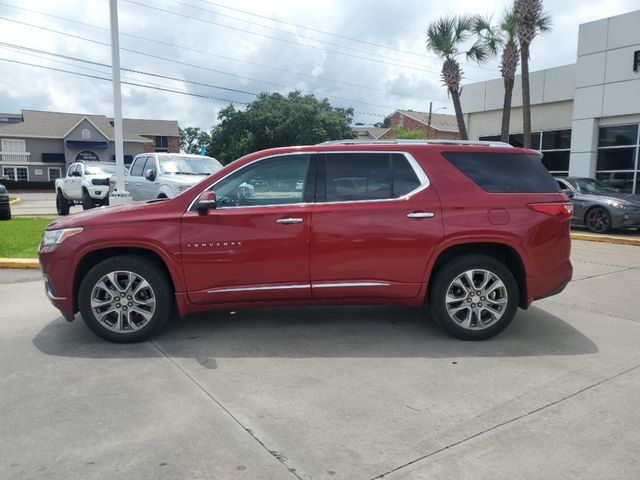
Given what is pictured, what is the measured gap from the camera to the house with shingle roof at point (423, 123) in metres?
61.8

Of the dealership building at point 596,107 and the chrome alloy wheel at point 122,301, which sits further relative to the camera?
the dealership building at point 596,107

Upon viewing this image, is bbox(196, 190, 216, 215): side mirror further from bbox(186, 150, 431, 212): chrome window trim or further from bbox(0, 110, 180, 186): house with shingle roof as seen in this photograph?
bbox(0, 110, 180, 186): house with shingle roof

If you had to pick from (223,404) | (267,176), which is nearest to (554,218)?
(267,176)

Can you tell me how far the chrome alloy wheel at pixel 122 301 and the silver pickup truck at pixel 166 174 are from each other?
18.7ft

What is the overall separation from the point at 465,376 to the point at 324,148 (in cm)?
239

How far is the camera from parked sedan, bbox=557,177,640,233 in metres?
13.7

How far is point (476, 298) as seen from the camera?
4.97 meters

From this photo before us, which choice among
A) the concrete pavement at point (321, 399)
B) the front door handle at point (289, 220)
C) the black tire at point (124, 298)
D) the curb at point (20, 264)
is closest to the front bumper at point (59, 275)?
the black tire at point (124, 298)

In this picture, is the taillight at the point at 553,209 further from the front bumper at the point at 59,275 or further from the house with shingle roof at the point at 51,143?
the house with shingle roof at the point at 51,143

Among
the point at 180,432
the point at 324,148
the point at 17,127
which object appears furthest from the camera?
the point at 17,127

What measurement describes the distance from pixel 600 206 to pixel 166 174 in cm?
1093

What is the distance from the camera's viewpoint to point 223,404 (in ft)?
12.1

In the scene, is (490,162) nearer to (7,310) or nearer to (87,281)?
(87,281)

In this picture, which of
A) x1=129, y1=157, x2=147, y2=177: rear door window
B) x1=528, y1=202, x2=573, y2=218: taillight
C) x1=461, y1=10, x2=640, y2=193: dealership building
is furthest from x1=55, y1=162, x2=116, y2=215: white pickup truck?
x1=461, y1=10, x2=640, y2=193: dealership building
